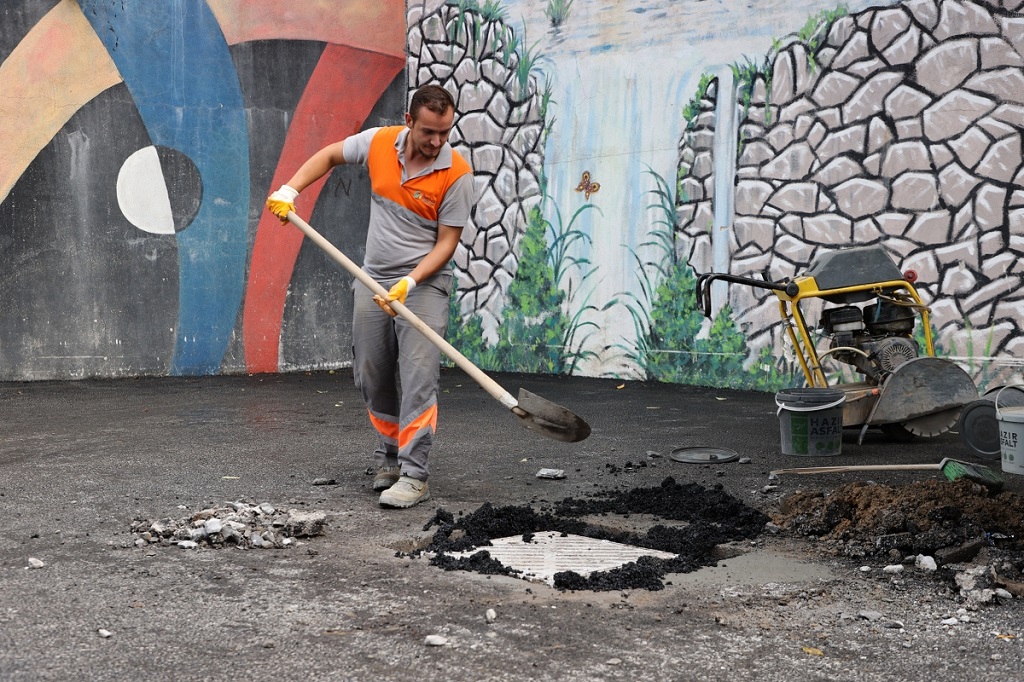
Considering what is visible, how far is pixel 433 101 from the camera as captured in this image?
529 cm

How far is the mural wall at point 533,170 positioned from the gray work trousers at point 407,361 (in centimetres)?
541

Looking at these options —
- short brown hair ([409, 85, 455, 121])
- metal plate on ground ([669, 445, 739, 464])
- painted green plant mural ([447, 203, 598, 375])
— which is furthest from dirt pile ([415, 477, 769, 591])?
painted green plant mural ([447, 203, 598, 375])

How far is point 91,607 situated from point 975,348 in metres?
7.65

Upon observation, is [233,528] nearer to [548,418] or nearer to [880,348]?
[548,418]

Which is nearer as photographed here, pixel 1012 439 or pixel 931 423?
pixel 1012 439

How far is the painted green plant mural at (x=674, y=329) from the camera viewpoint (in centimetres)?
1066

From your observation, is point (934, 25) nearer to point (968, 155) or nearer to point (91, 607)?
point (968, 155)

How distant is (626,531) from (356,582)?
1477mm

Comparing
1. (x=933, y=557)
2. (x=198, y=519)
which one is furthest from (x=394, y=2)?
(x=933, y=557)

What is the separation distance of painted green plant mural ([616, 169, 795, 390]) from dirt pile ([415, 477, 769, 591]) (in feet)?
16.4

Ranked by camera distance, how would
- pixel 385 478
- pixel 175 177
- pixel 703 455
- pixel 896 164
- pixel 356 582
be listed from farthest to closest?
pixel 175 177 → pixel 896 164 → pixel 703 455 → pixel 385 478 → pixel 356 582

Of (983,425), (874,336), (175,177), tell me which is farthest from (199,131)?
(983,425)

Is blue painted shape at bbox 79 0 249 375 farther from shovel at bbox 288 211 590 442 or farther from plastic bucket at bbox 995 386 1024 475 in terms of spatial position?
plastic bucket at bbox 995 386 1024 475

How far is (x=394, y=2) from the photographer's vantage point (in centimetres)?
1320
